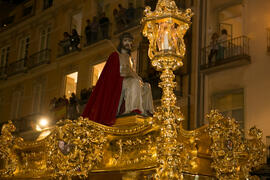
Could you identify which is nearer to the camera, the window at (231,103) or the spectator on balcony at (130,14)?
the window at (231,103)

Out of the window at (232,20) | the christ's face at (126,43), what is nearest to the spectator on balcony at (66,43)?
the window at (232,20)

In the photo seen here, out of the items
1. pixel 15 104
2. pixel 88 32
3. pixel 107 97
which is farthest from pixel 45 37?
pixel 107 97

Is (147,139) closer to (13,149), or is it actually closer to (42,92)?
(13,149)

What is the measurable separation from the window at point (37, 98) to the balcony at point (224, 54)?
10713 mm

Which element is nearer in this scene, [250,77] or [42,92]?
[250,77]

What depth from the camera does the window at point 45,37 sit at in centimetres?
2542

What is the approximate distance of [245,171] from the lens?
7.06 m

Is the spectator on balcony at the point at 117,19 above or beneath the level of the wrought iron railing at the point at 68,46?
above

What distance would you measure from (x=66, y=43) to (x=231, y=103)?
9.91 m

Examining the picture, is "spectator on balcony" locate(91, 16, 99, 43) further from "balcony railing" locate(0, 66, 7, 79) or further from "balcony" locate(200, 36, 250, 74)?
"balcony railing" locate(0, 66, 7, 79)

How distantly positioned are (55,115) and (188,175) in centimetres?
1485

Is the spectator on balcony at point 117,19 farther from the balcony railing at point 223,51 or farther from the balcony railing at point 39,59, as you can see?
the balcony railing at point 39,59

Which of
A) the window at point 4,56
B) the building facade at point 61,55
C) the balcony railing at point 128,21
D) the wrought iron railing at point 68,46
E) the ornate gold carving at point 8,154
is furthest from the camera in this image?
the window at point 4,56

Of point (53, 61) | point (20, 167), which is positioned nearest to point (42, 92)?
point (53, 61)
